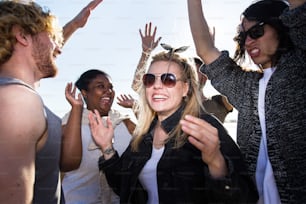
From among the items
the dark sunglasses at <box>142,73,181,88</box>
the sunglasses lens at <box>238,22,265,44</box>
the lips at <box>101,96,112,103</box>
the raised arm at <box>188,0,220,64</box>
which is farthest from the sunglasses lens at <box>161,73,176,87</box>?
the lips at <box>101,96,112,103</box>

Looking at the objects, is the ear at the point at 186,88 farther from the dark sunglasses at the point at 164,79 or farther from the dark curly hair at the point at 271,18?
the dark curly hair at the point at 271,18

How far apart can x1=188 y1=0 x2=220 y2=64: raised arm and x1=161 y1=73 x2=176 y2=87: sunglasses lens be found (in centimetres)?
10

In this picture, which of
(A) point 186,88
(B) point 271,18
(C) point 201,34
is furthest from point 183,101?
(B) point 271,18

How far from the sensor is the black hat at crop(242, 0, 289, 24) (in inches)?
41.0

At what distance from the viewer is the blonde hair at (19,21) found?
0.89m

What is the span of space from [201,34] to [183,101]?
20 cm

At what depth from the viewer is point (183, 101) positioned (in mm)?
1128

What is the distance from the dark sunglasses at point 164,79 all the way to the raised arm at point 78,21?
0.49 meters

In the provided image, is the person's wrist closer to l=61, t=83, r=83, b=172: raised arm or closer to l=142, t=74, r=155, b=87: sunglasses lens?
l=61, t=83, r=83, b=172: raised arm

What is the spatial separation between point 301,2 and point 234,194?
0.45m

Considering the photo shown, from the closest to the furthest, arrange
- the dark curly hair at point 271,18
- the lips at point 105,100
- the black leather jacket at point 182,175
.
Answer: the black leather jacket at point 182,175
the dark curly hair at point 271,18
the lips at point 105,100

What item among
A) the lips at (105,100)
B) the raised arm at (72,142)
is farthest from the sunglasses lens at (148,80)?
the lips at (105,100)

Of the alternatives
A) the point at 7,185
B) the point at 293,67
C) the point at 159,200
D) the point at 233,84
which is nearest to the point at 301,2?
the point at 293,67

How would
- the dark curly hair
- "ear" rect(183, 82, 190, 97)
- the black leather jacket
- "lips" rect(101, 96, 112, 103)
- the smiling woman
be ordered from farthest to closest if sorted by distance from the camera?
"lips" rect(101, 96, 112, 103), the smiling woman, "ear" rect(183, 82, 190, 97), the dark curly hair, the black leather jacket
